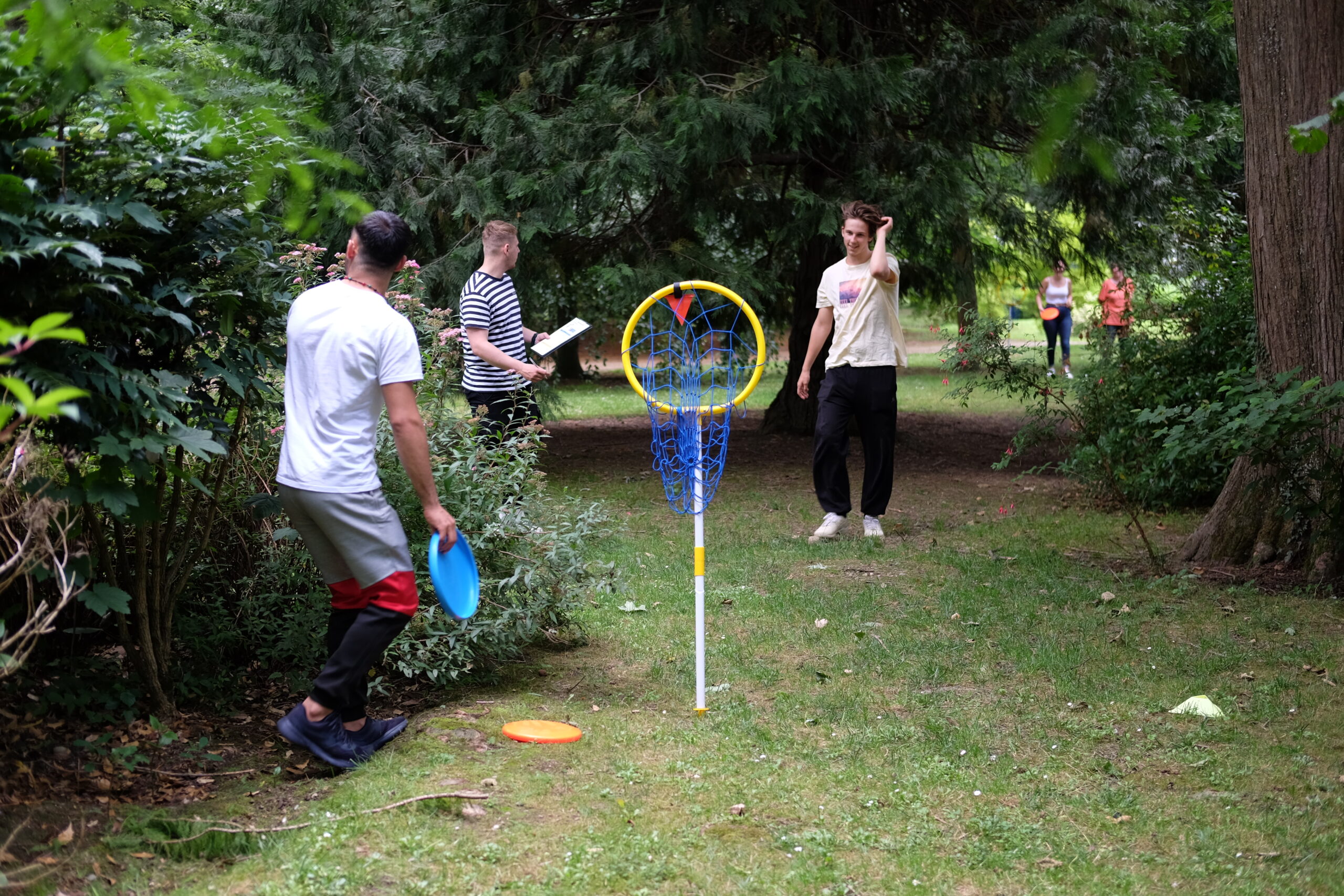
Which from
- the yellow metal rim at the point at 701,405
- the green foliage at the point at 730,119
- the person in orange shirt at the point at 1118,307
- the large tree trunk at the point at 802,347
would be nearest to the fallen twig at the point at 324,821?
the yellow metal rim at the point at 701,405

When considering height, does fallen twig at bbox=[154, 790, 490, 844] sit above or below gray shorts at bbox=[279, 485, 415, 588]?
below

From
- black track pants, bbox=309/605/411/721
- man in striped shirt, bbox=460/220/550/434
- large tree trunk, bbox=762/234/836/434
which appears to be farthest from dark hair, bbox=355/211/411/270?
large tree trunk, bbox=762/234/836/434

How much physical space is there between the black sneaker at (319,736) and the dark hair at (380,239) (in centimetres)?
160

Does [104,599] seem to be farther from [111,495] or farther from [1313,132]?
[1313,132]

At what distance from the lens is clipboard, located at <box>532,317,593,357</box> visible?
22.7ft

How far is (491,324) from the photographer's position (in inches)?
287

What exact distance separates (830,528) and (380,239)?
4.62 m

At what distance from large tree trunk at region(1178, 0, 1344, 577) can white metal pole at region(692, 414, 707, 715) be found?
3728mm

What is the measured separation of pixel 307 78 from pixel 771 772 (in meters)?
9.04

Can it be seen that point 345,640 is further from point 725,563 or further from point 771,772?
point 725,563

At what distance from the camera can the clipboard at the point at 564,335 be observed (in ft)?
22.7

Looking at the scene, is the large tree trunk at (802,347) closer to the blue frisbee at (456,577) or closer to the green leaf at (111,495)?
the blue frisbee at (456,577)

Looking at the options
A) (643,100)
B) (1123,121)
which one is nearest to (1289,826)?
(1123,121)

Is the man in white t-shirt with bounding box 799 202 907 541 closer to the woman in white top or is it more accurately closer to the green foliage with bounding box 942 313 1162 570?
the green foliage with bounding box 942 313 1162 570
